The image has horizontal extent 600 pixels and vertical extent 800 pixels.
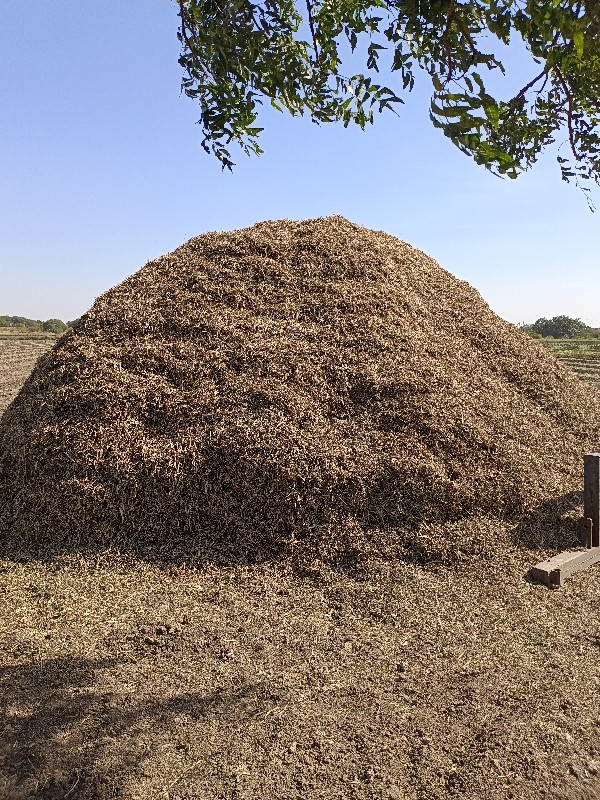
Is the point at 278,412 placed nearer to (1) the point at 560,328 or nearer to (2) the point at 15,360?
(2) the point at 15,360

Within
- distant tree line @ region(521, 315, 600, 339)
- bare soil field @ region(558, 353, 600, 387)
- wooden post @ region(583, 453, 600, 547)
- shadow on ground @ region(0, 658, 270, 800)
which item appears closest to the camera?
shadow on ground @ region(0, 658, 270, 800)

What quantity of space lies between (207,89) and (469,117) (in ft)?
6.97

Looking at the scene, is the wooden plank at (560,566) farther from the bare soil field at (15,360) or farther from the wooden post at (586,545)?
the bare soil field at (15,360)

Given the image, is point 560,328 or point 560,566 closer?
point 560,566

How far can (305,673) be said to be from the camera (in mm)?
3477

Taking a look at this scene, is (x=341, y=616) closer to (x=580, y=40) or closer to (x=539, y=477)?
(x=539, y=477)

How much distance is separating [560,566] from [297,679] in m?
2.32

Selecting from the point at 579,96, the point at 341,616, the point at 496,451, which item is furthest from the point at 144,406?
the point at 579,96

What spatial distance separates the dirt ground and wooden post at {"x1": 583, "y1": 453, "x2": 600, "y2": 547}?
42 centimetres

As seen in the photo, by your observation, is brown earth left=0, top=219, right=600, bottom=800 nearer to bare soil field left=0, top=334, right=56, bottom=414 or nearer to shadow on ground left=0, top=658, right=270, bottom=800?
shadow on ground left=0, top=658, right=270, bottom=800

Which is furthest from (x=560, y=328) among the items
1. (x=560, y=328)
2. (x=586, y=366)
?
(x=586, y=366)

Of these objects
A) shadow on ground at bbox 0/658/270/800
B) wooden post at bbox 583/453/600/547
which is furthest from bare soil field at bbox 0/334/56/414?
wooden post at bbox 583/453/600/547

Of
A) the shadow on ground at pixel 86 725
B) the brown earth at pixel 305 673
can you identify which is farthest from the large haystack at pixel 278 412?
the shadow on ground at pixel 86 725

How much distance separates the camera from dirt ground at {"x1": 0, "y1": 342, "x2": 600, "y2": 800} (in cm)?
275
